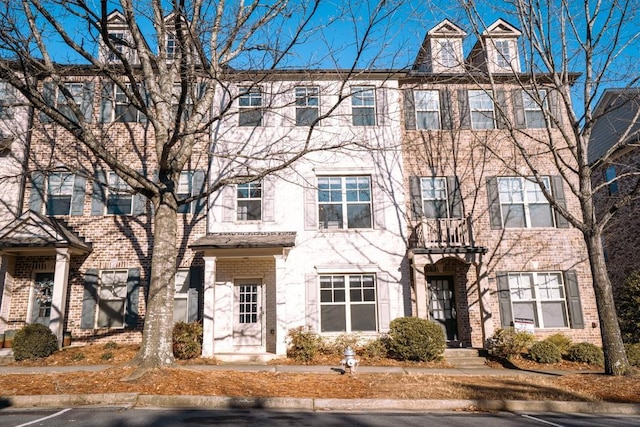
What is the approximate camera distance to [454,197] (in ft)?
46.9

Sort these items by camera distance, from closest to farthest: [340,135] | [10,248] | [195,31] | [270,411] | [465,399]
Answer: [270,411] < [465,399] < [195,31] < [10,248] < [340,135]

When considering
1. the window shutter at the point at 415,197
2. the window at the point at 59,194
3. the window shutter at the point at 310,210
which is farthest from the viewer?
the window shutter at the point at 415,197

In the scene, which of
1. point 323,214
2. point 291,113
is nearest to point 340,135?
point 291,113

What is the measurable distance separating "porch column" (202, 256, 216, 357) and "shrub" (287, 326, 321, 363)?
7.47ft

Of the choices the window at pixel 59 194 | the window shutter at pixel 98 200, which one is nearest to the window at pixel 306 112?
the window shutter at pixel 98 200

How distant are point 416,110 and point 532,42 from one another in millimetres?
5011

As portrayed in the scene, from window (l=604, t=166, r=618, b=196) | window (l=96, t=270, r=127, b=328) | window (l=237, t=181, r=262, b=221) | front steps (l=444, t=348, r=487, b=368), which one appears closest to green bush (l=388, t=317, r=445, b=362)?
front steps (l=444, t=348, r=487, b=368)

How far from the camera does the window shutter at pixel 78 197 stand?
545 inches

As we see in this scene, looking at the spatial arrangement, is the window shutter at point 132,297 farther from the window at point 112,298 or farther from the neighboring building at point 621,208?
the neighboring building at point 621,208

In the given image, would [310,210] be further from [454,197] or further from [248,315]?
[454,197]

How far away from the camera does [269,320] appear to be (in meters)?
13.2

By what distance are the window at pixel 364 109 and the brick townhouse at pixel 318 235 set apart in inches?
2.1

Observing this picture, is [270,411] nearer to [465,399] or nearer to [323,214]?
[465,399]

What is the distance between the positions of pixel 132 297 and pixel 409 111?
1130cm
